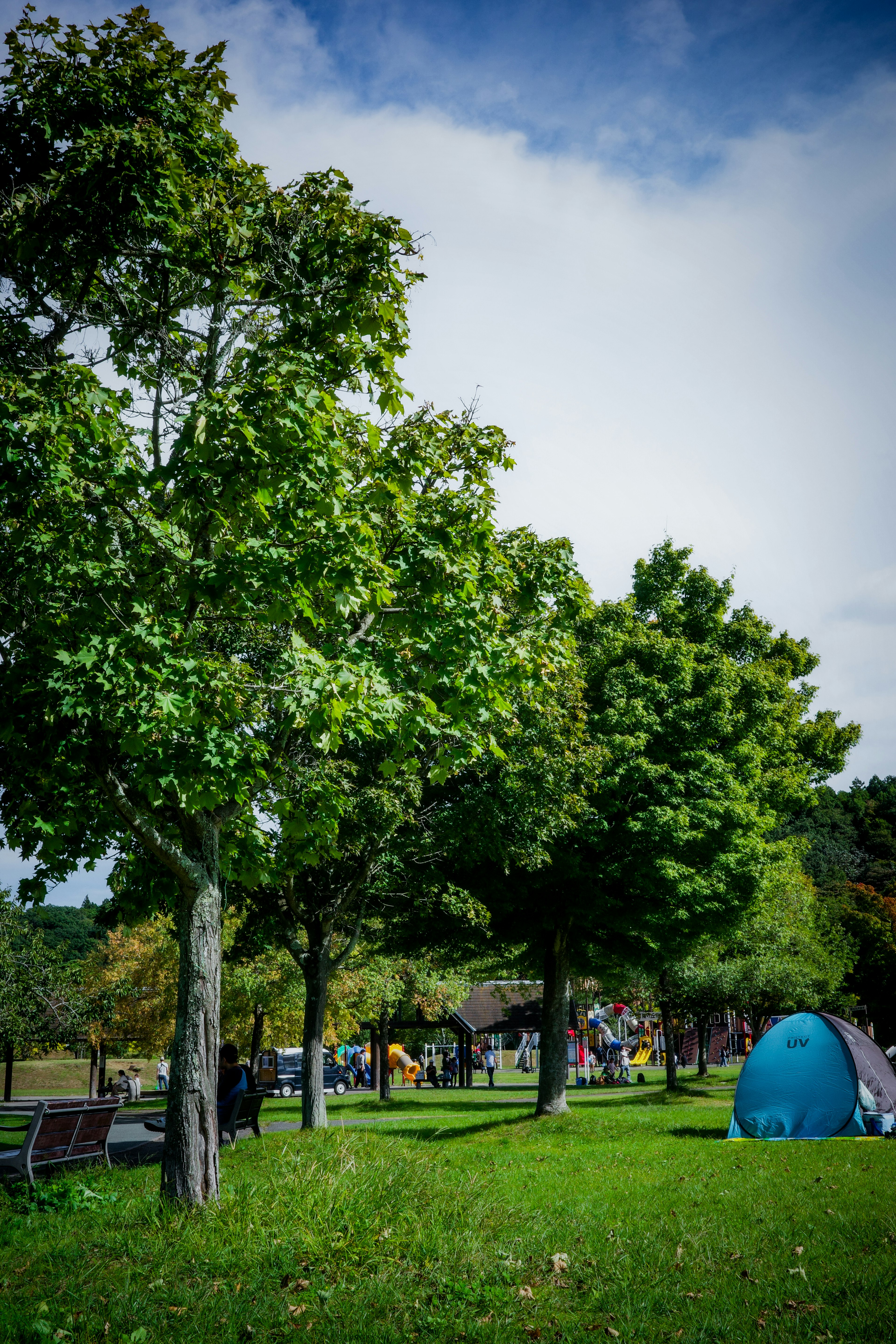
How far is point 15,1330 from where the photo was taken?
5.25 metres

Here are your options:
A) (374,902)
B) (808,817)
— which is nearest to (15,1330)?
(374,902)

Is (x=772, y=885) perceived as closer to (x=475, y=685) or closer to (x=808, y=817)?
(x=475, y=685)

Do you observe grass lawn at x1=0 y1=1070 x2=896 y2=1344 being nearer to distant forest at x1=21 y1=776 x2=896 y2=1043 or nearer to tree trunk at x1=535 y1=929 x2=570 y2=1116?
distant forest at x1=21 y1=776 x2=896 y2=1043

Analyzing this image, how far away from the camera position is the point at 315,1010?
18.3m

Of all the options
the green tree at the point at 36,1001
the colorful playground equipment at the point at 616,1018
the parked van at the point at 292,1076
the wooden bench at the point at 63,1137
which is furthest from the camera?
the colorful playground equipment at the point at 616,1018

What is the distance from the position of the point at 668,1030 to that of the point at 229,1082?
23.5 m

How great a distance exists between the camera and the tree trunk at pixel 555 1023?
20375 mm

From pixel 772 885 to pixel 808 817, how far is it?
211ft

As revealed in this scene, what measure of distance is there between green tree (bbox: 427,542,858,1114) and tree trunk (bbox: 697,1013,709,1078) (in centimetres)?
1517

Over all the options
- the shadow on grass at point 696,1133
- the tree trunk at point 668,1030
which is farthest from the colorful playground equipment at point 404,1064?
the shadow on grass at point 696,1133

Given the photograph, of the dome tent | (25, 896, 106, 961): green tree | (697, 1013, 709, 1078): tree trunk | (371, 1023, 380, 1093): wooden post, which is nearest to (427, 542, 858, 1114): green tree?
the dome tent

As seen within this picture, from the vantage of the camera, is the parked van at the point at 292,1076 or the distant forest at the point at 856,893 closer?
the parked van at the point at 292,1076

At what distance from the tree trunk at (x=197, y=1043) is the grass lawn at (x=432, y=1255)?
Answer: 0.35 meters

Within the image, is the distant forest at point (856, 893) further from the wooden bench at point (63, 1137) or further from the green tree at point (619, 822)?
the green tree at point (619, 822)
